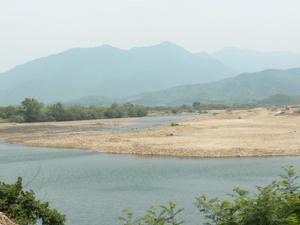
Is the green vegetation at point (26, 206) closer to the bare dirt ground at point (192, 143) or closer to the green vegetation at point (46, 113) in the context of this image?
the bare dirt ground at point (192, 143)

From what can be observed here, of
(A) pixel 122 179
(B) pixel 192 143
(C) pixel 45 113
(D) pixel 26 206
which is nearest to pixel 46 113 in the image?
(C) pixel 45 113

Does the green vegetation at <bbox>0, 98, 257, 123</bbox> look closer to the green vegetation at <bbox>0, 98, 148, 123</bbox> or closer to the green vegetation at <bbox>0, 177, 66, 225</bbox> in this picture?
the green vegetation at <bbox>0, 98, 148, 123</bbox>

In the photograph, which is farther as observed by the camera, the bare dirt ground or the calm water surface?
the bare dirt ground

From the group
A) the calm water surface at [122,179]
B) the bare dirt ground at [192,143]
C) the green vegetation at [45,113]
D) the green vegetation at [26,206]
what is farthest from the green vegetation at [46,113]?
the green vegetation at [26,206]

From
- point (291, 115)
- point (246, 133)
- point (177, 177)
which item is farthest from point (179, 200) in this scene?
point (291, 115)

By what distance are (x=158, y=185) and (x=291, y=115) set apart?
7253 centimetres

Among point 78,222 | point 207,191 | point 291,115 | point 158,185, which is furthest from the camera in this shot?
point 291,115

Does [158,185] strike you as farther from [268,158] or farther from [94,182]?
[268,158]

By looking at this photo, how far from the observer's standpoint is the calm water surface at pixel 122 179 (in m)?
27.7

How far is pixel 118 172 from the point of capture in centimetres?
3975

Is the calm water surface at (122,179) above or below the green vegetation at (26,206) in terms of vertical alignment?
below

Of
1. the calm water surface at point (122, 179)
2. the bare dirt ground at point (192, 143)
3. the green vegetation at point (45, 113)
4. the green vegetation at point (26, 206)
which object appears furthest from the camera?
the green vegetation at point (45, 113)

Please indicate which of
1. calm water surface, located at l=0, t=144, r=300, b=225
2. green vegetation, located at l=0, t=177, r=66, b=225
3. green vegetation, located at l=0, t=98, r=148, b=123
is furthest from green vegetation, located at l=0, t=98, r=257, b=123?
green vegetation, located at l=0, t=177, r=66, b=225

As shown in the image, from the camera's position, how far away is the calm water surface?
27672mm
